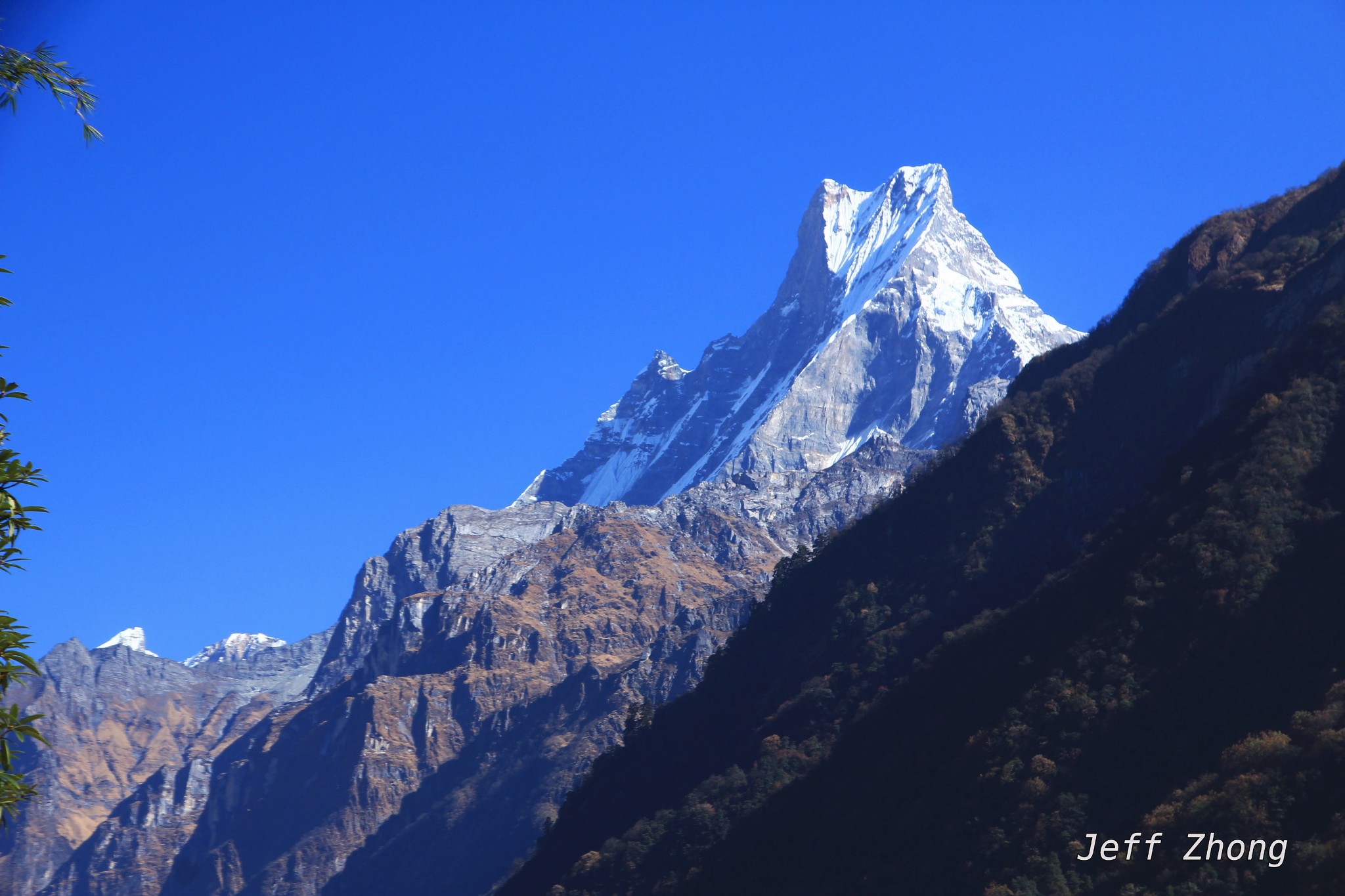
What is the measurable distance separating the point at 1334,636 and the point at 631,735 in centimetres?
10233

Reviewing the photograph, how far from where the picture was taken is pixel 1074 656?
Answer: 96.2m

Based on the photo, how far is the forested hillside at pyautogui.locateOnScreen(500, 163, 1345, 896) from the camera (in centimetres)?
8012

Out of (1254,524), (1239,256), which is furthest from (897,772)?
(1239,256)

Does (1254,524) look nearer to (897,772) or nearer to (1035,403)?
(897,772)

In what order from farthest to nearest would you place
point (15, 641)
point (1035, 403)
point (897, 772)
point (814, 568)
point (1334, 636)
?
1. point (814, 568)
2. point (1035, 403)
3. point (897, 772)
4. point (1334, 636)
5. point (15, 641)

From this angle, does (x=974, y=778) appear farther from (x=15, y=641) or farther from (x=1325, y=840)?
(x=15, y=641)

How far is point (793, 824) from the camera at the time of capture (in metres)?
109

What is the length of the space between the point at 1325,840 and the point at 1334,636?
21.9 metres

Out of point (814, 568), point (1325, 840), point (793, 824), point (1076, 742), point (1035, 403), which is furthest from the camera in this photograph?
point (814, 568)

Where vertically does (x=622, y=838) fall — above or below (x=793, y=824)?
above

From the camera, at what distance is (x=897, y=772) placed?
334 ft

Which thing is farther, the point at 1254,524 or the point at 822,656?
the point at 822,656

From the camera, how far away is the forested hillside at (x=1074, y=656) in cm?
8012

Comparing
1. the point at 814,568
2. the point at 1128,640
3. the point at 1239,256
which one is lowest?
the point at 1128,640
